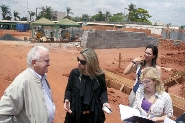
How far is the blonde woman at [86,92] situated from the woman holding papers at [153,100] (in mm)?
562

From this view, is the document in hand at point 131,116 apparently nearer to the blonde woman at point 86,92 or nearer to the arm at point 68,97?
the blonde woman at point 86,92

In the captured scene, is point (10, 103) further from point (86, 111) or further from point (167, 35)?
point (167, 35)

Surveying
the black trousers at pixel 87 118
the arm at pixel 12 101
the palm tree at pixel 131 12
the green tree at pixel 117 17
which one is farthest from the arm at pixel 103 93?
the green tree at pixel 117 17

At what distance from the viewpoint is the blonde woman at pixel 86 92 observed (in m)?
3.03

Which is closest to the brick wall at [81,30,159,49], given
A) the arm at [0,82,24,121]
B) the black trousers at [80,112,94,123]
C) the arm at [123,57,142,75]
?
the arm at [123,57,142,75]

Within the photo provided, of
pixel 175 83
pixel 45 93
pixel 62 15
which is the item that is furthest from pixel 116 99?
pixel 62 15

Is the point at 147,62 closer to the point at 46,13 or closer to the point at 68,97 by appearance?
the point at 68,97

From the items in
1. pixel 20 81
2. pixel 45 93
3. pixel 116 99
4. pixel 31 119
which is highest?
pixel 20 81

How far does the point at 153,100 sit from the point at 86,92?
2.81 feet

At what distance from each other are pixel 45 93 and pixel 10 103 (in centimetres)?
44

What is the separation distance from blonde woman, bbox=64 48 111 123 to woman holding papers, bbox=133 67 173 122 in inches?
22.1

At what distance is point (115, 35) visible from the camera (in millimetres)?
22141

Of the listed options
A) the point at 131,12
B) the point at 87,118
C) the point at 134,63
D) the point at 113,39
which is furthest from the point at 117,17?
the point at 87,118

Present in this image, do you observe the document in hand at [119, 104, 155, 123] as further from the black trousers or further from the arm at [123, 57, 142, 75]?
the arm at [123, 57, 142, 75]
